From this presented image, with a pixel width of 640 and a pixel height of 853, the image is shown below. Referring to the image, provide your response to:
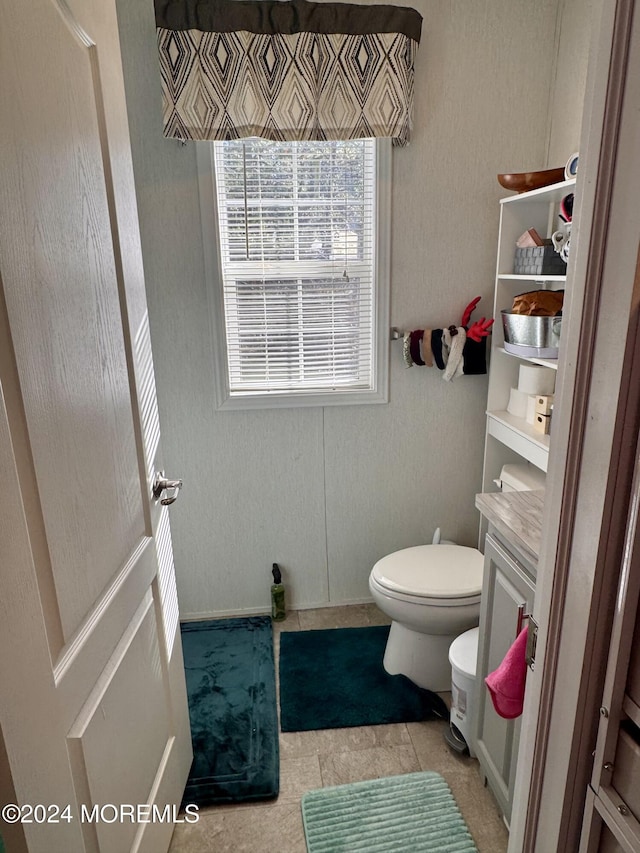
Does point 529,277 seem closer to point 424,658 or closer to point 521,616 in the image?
point 521,616

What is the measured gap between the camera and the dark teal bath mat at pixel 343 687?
1919mm

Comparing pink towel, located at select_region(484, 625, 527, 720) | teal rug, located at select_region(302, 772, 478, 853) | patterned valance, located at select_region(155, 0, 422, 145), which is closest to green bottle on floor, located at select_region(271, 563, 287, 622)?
teal rug, located at select_region(302, 772, 478, 853)

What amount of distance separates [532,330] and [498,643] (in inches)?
→ 40.8

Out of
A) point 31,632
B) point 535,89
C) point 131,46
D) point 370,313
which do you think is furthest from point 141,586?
point 535,89

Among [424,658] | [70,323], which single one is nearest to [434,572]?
[424,658]

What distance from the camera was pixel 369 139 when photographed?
2.09 metres

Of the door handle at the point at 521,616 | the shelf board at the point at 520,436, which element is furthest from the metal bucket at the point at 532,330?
the door handle at the point at 521,616

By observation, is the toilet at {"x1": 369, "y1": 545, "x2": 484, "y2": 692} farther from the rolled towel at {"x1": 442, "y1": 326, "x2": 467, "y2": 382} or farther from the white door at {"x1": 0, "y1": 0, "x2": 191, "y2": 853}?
the white door at {"x1": 0, "y1": 0, "x2": 191, "y2": 853}

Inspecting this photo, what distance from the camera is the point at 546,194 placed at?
191 cm

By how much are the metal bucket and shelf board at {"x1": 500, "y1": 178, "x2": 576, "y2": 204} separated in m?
0.40

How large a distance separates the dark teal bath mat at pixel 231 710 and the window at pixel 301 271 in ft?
3.20

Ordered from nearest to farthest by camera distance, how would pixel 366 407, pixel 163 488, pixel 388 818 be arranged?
pixel 163 488
pixel 388 818
pixel 366 407

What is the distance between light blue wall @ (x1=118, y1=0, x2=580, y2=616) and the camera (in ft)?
6.64

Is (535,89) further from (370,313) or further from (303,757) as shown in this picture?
(303,757)
